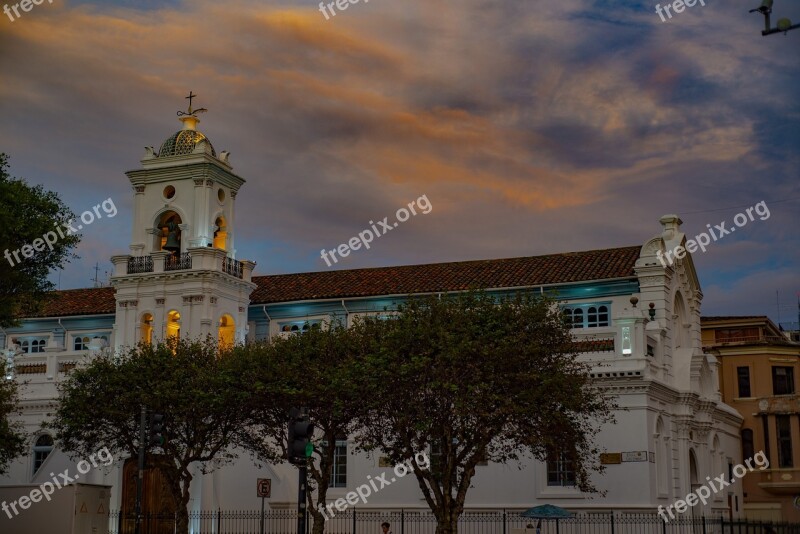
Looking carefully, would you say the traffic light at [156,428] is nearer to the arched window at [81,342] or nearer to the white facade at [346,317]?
the white facade at [346,317]

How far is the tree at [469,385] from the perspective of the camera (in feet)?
115

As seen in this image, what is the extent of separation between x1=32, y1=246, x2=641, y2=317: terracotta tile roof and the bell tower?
3.18 m

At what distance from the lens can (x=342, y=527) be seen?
46.3m

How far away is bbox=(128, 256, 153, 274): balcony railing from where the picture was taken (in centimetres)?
5238

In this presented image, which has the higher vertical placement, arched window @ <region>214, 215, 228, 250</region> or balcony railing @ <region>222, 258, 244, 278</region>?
arched window @ <region>214, 215, 228, 250</region>

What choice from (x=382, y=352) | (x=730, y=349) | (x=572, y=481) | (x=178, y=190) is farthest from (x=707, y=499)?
(x=178, y=190)

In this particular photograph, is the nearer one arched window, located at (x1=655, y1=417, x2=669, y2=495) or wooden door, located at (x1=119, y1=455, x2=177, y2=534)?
arched window, located at (x1=655, y1=417, x2=669, y2=495)

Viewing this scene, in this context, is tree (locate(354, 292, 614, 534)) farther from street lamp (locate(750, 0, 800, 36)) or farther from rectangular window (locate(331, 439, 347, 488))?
street lamp (locate(750, 0, 800, 36))

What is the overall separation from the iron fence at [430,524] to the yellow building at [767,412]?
9191 millimetres

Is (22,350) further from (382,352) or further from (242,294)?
(382,352)

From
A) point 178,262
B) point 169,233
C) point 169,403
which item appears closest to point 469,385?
point 169,403

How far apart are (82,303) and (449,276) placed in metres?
20.4

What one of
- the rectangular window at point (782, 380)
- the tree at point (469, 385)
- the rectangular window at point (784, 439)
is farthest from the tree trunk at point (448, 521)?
the rectangular window at point (782, 380)

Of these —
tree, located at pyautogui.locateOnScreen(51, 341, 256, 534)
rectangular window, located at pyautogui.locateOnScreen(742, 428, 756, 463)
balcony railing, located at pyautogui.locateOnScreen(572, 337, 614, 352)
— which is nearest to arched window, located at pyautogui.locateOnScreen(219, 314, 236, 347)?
tree, located at pyautogui.locateOnScreen(51, 341, 256, 534)
